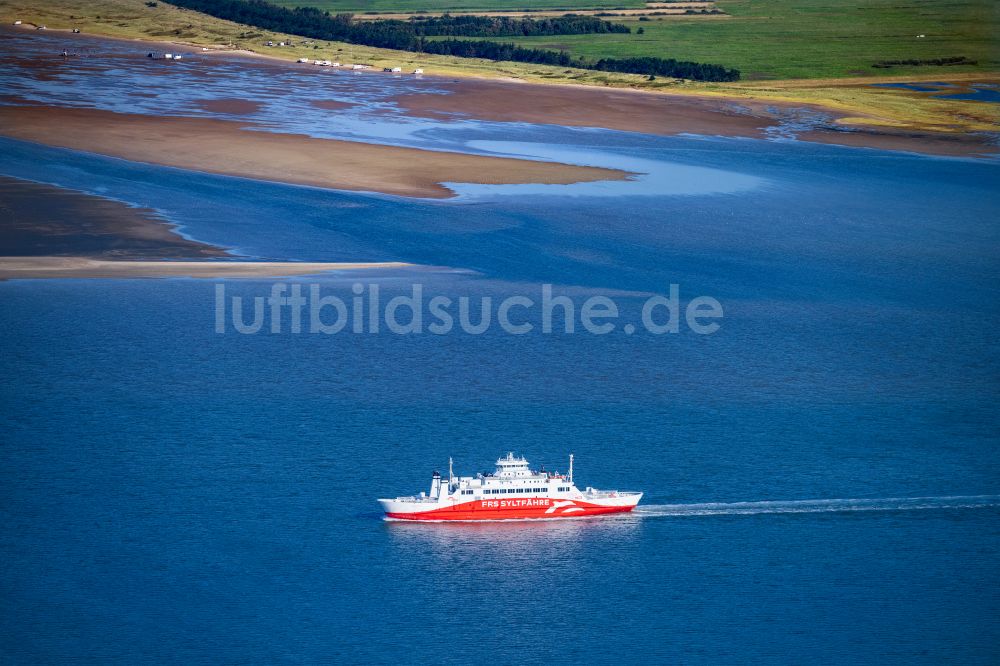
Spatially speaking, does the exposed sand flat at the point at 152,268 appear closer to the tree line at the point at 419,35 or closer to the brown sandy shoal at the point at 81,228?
the brown sandy shoal at the point at 81,228

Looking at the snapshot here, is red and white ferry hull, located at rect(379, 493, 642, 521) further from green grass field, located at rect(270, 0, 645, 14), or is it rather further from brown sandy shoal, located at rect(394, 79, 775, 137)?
green grass field, located at rect(270, 0, 645, 14)

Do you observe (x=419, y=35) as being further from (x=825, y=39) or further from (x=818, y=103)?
(x=818, y=103)

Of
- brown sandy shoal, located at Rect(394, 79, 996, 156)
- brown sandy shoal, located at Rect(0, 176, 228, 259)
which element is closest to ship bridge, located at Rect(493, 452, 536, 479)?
brown sandy shoal, located at Rect(0, 176, 228, 259)

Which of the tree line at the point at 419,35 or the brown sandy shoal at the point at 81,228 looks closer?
the brown sandy shoal at the point at 81,228

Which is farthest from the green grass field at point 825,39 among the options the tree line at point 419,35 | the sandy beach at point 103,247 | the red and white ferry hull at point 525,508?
the red and white ferry hull at point 525,508

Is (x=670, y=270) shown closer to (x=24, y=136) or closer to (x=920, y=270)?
(x=920, y=270)

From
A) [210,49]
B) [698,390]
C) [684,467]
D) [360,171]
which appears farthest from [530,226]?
[210,49]
